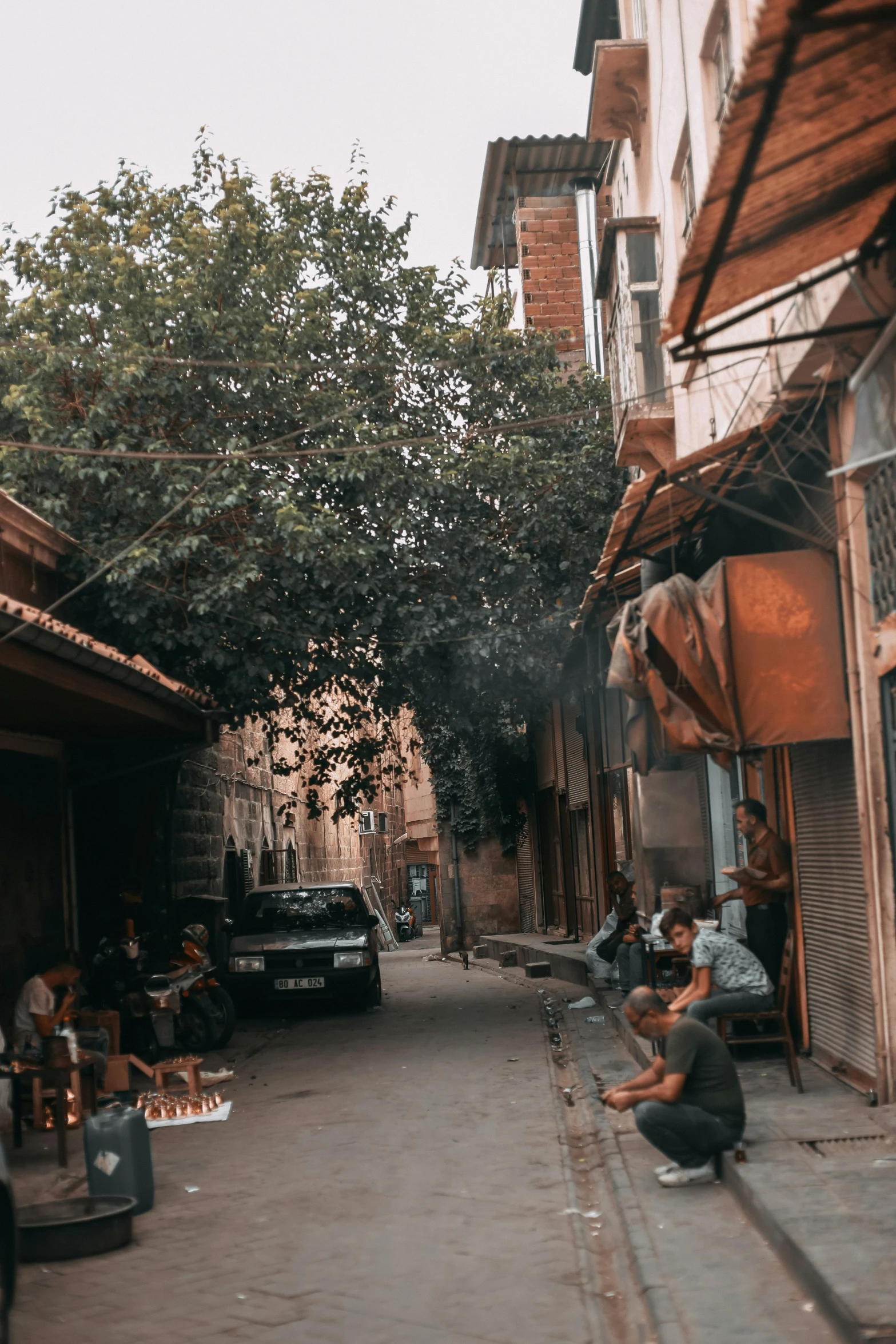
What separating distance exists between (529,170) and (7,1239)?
22.9 metres

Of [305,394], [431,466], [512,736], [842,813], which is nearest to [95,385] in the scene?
[305,394]

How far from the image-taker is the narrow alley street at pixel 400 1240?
17.7 ft

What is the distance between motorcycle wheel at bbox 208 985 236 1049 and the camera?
13.9 meters

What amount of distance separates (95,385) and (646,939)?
313 inches

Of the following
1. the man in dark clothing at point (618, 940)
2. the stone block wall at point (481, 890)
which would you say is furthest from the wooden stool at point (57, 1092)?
the stone block wall at point (481, 890)

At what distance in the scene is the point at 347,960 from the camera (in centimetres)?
1658

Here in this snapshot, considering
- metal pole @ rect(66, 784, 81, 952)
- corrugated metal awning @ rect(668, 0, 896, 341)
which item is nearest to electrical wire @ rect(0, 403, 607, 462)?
metal pole @ rect(66, 784, 81, 952)

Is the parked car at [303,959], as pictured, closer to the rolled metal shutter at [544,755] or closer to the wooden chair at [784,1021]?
the wooden chair at [784,1021]

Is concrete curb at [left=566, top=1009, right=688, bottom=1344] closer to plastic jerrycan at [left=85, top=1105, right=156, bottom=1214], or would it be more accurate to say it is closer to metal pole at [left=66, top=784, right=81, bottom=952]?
plastic jerrycan at [left=85, top=1105, right=156, bottom=1214]

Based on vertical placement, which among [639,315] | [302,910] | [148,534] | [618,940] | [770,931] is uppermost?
[639,315]

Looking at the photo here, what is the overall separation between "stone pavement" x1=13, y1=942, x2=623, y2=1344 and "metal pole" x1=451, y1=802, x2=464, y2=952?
16.6m

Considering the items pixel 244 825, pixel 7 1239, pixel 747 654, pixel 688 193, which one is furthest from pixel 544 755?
pixel 7 1239

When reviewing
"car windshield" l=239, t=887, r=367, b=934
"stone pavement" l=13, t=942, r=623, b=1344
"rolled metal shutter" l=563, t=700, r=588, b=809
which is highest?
"rolled metal shutter" l=563, t=700, r=588, b=809

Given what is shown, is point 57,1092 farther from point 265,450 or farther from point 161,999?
point 265,450
